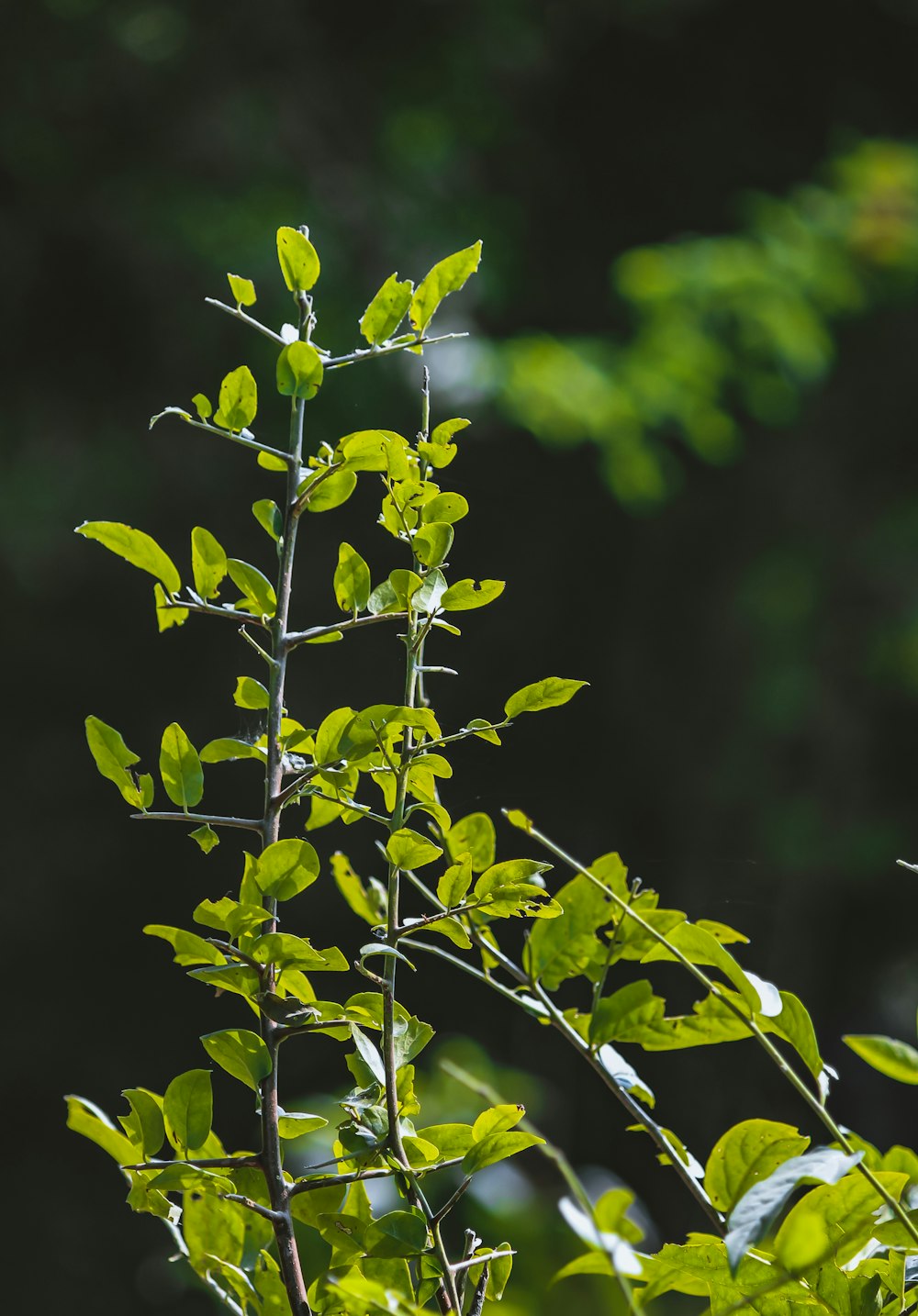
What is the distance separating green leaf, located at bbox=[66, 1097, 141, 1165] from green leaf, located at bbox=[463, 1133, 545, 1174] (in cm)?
5

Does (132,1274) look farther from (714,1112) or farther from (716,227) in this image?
(716,227)

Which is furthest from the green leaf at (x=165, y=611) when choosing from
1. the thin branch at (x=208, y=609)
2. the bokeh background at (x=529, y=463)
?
the bokeh background at (x=529, y=463)

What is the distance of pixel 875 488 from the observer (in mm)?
1990

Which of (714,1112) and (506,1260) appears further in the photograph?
(714,1112)

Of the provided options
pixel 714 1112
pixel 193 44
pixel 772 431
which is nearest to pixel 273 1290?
pixel 714 1112

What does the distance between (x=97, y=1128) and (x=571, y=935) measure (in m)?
0.09

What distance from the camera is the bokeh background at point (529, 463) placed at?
1.55 meters

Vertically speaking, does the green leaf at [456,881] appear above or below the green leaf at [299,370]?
below

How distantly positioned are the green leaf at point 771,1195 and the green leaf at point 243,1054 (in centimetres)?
8

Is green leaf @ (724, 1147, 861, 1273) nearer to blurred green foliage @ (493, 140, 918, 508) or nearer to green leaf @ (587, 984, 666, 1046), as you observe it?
green leaf @ (587, 984, 666, 1046)

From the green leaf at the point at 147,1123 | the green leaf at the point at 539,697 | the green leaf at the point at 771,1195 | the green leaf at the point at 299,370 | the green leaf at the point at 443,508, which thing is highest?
the green leaf at the point at 299,370

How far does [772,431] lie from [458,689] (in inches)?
35.6

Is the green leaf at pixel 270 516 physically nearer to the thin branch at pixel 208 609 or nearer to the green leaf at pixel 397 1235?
the thin branch at pixel 208 609

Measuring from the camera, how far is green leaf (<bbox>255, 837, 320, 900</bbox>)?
0.62 feet
